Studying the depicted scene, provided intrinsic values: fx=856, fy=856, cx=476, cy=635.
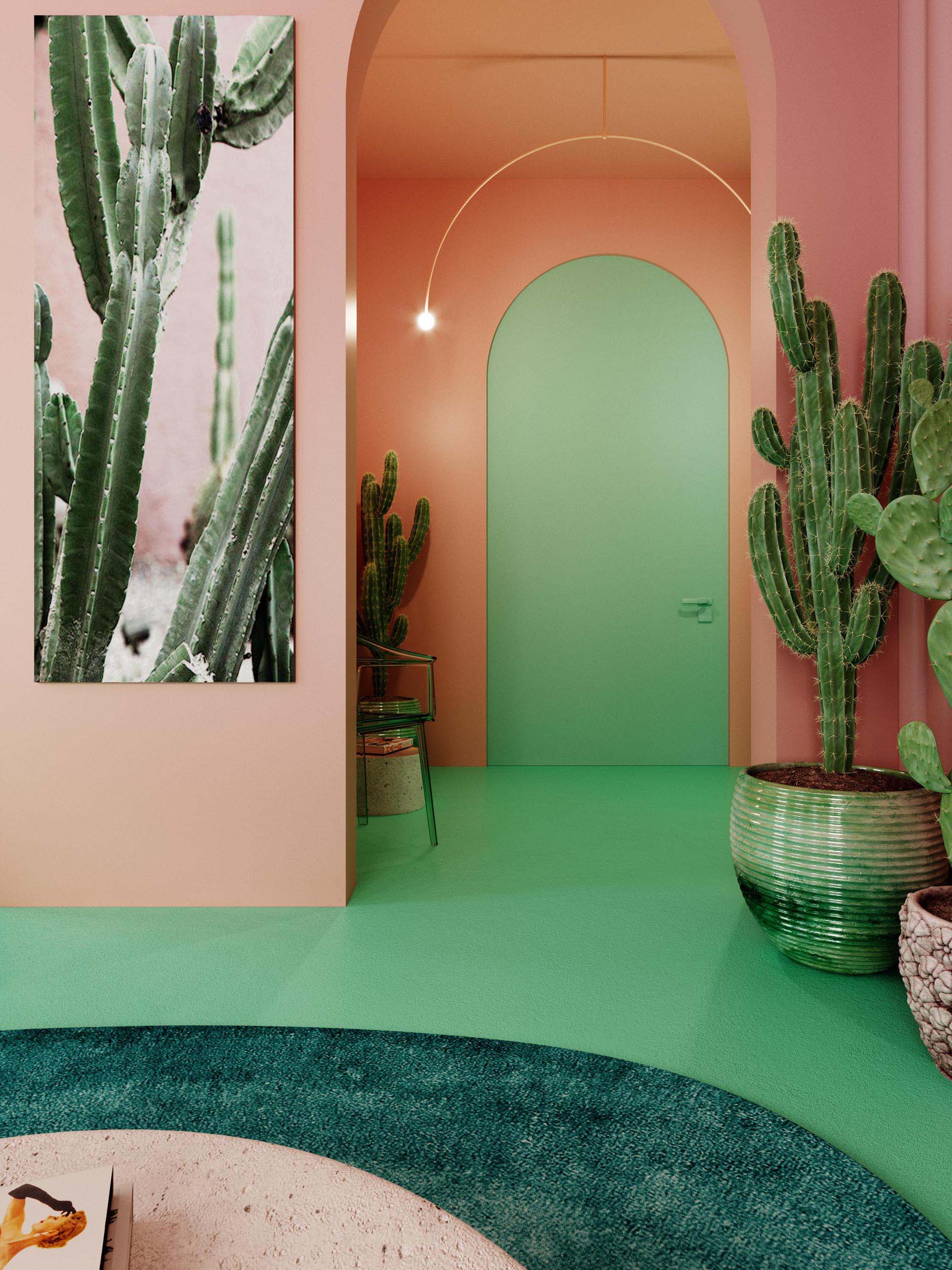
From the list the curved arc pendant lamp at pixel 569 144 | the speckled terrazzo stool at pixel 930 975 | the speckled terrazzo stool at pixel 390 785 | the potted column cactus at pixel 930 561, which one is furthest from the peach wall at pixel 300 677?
the curved arc pendant lamp at pixel 569 144

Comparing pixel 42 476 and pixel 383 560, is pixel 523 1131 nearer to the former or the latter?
pixel 42 476

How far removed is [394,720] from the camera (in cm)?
311

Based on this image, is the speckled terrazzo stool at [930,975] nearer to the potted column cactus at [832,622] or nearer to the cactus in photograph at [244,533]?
the potted column cactus at [832,622]

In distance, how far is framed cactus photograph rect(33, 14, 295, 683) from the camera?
2.48 m

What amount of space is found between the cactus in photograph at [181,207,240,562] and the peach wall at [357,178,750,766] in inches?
90.3

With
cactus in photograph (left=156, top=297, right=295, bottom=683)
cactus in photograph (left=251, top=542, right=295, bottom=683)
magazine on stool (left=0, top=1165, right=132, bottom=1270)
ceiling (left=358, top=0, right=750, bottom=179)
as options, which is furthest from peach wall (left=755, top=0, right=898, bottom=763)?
magazine on stool (left=0, top=1165, right=132, bottom=1270)

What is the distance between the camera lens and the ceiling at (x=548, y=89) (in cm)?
347

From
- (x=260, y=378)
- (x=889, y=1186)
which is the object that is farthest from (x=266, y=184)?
(x=889, y=1186)

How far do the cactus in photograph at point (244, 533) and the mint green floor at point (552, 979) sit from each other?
2.60ft

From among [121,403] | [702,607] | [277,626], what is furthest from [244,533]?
[702,607]

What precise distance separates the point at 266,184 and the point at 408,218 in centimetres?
250

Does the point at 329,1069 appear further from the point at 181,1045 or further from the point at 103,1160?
the point at 103,1160

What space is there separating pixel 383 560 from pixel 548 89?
233cm

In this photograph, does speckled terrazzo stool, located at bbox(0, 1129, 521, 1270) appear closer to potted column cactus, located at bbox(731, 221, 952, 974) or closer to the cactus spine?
potted column cactus, located at bbox(731, 221, 952, 974)
